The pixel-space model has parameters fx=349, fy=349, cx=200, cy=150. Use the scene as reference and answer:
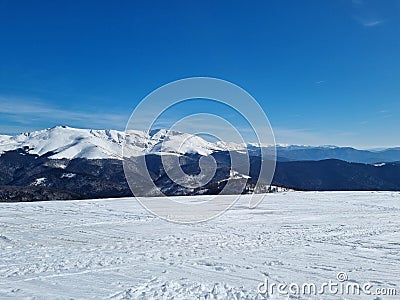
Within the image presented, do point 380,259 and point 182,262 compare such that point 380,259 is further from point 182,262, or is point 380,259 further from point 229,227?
point 229,227

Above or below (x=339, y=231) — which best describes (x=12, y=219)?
below

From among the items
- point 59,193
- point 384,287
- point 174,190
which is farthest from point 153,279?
point 174,190

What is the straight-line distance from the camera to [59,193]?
104 m

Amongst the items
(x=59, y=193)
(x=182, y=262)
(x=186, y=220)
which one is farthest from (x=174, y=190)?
(x=182, y=262)

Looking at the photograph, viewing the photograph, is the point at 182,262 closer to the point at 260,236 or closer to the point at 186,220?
the point at 260,236

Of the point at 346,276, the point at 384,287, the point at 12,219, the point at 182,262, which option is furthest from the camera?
the point at 12,219

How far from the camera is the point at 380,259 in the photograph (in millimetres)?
13359

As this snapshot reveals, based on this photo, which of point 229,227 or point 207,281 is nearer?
point 207,281

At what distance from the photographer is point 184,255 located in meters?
13.8

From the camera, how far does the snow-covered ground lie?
998 cm

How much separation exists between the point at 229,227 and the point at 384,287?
1135 cm

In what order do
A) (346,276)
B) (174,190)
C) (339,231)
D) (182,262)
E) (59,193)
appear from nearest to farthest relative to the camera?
(346,276), (182,262), (339,231), (59,193), (174,190)

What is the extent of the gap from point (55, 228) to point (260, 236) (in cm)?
1156

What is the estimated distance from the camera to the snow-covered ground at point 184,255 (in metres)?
9.98
